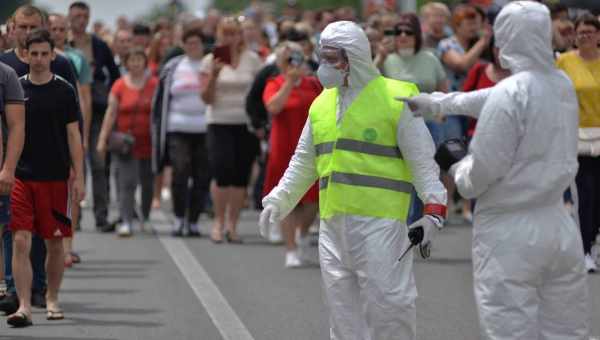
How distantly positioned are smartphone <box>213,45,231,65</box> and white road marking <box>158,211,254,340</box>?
1827 mm

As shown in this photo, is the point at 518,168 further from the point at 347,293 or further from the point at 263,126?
the point at 263,126

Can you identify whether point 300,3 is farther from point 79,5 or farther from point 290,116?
point 290,116

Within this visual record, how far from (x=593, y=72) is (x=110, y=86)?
6226mm

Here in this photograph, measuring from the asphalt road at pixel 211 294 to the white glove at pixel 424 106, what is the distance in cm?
289

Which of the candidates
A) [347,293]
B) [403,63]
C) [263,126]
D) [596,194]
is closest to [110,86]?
[263,126]

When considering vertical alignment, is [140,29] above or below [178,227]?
above

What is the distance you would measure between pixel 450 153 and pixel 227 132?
939cm

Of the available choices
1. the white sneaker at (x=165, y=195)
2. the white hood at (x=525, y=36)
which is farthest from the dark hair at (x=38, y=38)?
the white sneaker at (x=165, y=195)

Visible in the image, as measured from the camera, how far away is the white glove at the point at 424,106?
7410 mm

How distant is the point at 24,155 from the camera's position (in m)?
11.1

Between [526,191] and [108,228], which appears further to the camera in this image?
[108,228]

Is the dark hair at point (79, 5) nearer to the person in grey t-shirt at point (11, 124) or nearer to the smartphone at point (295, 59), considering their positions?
the smartphone at point (295, 59)

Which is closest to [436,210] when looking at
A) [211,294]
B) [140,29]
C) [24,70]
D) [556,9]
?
[24,70]

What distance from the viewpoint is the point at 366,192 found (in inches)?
320
